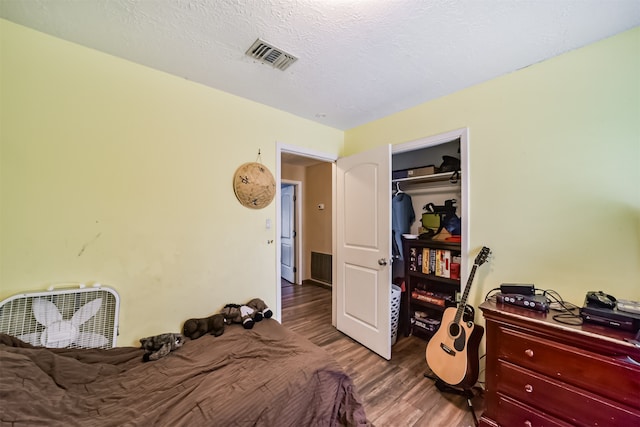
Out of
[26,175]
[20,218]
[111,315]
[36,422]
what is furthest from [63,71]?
[36,422]

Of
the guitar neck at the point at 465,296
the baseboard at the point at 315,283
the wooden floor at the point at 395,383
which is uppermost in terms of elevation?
the guitar neck at the point at 465,296

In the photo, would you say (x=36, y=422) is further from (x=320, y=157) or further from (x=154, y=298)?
(x=320, y=157)

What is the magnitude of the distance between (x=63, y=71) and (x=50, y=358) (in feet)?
5.54

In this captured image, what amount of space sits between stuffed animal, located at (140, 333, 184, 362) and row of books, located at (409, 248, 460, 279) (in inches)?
91.4

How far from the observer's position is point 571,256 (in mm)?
1497

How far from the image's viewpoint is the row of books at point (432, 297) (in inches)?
95.0

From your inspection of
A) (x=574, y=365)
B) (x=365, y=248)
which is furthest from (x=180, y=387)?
(x=574, y=365)

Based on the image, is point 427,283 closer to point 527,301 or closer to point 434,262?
point 434,262

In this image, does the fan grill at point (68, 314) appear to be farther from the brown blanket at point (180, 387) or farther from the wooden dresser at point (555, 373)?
the wooden dresser at point (555, 373)

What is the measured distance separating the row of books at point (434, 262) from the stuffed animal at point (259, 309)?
165 centimetres

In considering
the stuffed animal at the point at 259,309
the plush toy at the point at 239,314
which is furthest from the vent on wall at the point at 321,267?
the plush toy at the point at 239,314

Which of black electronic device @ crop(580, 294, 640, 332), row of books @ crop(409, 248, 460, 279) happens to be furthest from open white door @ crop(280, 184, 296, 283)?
black electronic device @ crop(580, 294, 640, 332)

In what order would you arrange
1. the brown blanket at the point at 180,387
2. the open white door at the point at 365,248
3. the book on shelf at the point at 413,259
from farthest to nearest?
the book on shelf at the point at 413,259 → the open white door at the point at 365,248 → the brown blanket at the point at 180,387

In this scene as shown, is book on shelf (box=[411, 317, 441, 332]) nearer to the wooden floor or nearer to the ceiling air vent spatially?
the wooden floor
